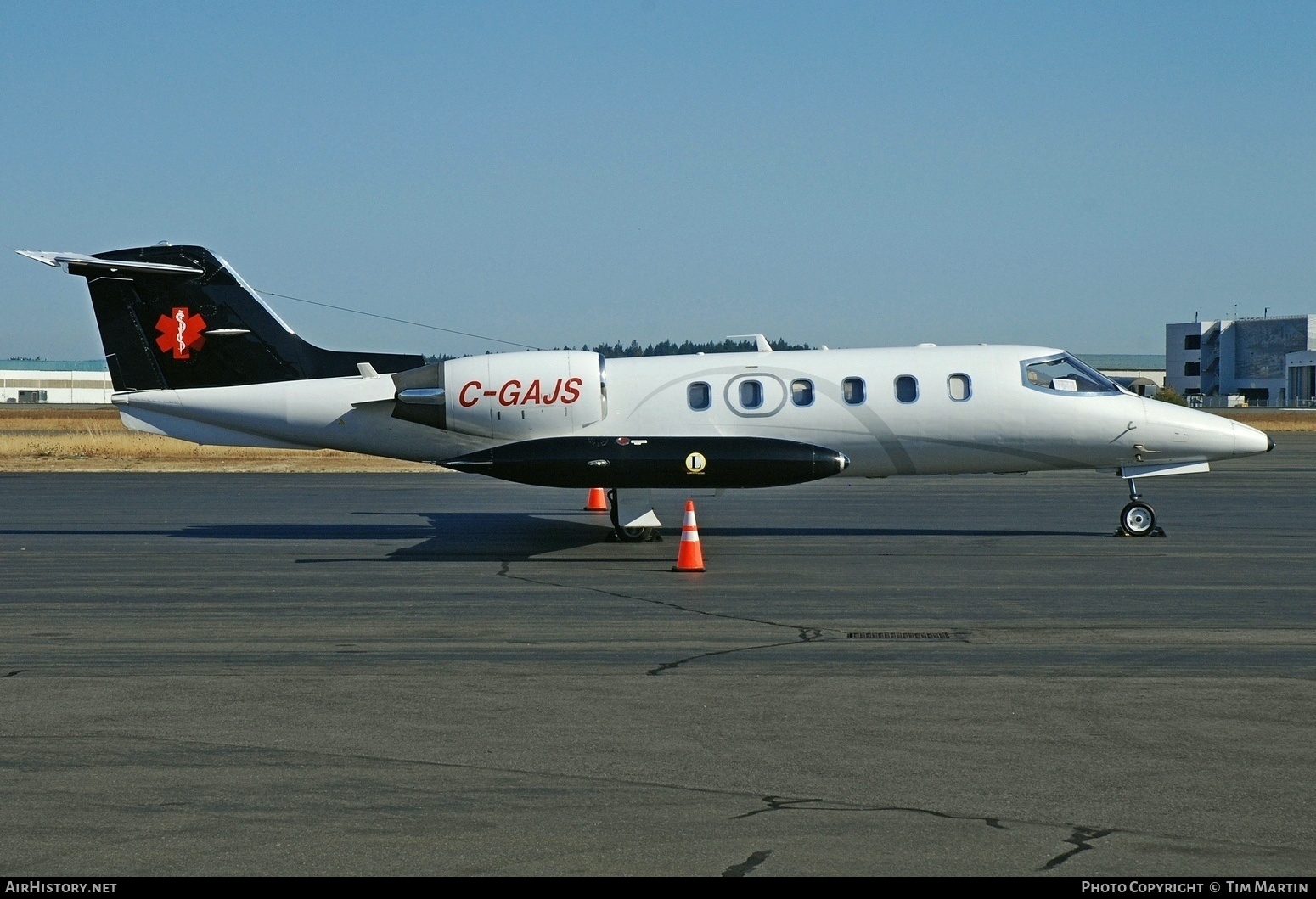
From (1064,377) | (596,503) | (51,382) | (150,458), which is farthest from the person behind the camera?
(51,382)

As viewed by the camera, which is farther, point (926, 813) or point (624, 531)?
point (624, 531)

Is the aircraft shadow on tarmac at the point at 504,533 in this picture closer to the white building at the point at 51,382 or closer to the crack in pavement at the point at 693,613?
the crack in pavement at the point at 693,613

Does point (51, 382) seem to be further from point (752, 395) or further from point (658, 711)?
point (658, 711)

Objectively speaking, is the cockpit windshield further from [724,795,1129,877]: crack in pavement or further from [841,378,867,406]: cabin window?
[724,795,1129,877]: crack in pavement

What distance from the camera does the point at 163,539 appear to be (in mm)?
20062

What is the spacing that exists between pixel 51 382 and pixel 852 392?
186533 mm

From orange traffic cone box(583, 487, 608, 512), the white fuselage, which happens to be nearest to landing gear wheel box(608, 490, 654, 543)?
the white fuselage

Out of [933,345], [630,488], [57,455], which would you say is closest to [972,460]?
[933,345]

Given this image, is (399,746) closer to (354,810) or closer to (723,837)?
(354,810)

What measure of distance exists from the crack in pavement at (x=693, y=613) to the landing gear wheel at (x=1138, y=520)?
9195 millimetres

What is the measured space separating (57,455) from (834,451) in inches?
1331

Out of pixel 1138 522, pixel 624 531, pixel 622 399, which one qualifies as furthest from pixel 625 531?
pixel 1138 522

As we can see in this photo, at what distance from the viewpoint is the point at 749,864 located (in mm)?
5520

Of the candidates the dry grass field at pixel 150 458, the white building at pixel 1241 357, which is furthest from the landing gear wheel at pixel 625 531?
the white building at pixel 1241 357
